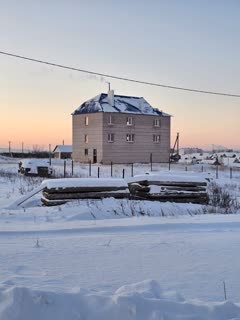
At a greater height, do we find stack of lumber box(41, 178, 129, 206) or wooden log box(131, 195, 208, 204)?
stack of lumber box(41, 178, 129, 206)

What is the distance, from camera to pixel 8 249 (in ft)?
19.9

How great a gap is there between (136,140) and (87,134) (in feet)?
22.0

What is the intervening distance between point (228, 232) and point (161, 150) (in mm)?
49964

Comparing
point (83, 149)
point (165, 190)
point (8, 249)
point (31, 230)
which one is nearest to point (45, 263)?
point (8, 249)

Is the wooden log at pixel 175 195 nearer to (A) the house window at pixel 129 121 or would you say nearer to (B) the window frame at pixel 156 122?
(A) the house window at pixel 129 121

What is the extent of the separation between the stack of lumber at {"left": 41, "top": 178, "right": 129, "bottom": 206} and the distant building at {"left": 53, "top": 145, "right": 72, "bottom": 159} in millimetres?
71084

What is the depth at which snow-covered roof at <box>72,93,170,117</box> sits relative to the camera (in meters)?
54.0

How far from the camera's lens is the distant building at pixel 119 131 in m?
53.1

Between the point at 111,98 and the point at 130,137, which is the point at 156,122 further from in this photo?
the point at 111,98

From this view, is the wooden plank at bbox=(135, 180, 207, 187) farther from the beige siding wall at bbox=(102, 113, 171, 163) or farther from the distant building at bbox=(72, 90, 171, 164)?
the beige siding wall at bbox=(102, 113, 171, 163)

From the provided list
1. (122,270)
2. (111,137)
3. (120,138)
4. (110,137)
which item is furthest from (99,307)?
(120,138)

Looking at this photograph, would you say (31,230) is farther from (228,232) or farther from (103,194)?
(103,194)

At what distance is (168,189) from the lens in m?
15.0

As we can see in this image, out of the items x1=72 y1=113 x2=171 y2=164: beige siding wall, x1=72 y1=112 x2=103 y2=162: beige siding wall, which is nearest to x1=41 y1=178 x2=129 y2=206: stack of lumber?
x1=72 y1=113 x2=171 y2=164: beige siding wall
